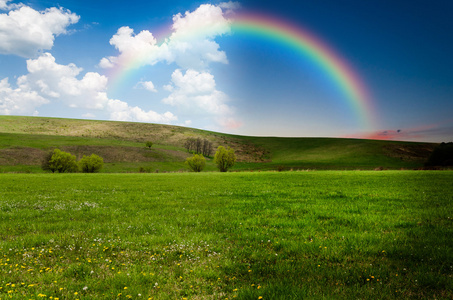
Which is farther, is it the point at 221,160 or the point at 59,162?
the point at 221,160

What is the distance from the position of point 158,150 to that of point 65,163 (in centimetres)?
5316

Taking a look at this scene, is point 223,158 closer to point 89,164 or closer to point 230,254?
point 89,164

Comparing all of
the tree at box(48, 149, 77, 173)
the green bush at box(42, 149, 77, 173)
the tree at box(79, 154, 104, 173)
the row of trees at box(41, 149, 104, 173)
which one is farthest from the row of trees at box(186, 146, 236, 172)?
the green bush at box(42, 149, 77, 173)

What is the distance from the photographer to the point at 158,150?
405ft

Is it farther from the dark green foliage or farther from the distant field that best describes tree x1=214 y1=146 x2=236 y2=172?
the dark green foliage

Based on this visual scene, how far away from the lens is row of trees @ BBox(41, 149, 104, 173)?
232 ft

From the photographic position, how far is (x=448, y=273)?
6336 mm

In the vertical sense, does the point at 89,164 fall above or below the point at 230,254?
below

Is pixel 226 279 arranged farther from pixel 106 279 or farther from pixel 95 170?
pixel 95 170

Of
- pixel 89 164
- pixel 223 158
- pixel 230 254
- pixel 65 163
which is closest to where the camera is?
pixel 230 254

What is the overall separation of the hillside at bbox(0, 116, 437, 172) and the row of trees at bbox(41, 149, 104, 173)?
38.7 feet

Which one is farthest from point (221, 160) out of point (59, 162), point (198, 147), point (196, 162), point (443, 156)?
point (443, 156)

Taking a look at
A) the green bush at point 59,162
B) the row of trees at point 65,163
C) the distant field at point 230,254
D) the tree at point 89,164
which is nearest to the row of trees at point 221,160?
the tree at point 89,164

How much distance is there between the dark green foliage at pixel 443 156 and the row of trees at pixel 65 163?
111394 mm
